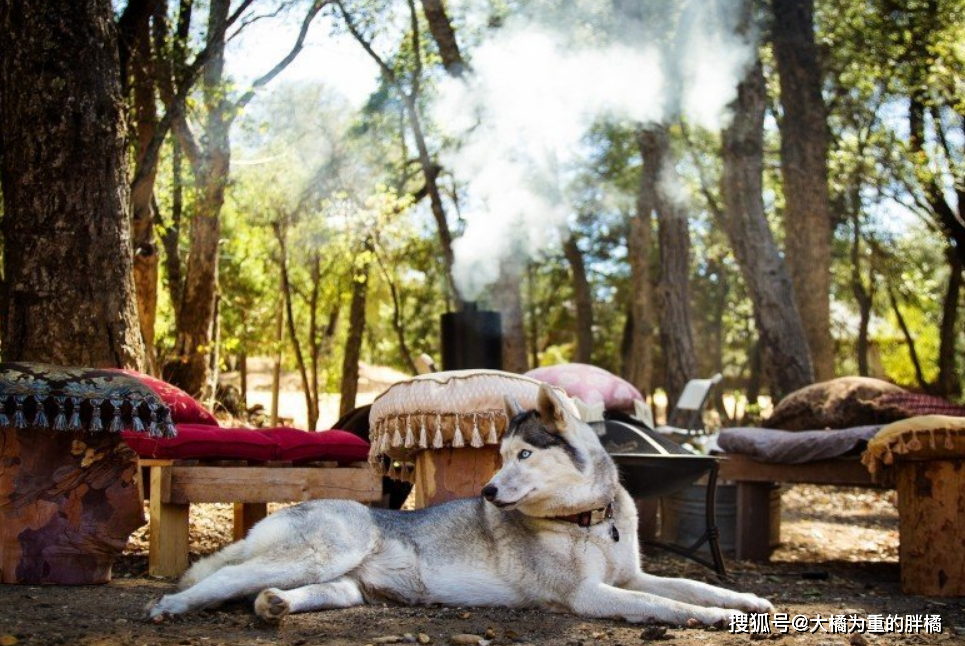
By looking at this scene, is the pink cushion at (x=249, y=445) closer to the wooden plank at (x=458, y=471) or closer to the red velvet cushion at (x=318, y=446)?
the red velvet cushion at (x=318, y=446)

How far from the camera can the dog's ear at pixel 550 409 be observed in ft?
15.1

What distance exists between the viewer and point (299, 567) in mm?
4324

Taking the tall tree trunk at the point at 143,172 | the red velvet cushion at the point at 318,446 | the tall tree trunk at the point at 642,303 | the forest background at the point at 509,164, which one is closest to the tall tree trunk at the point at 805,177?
the forest background at the point at 509,164

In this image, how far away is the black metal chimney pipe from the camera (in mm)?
14508

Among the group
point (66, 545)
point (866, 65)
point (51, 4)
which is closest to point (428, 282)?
point (866, 65)

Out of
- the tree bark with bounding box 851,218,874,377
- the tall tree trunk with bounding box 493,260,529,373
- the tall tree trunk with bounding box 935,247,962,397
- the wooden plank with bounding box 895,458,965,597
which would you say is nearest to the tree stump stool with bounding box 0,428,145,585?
the wooden plank with bounding box 895,458,965,597

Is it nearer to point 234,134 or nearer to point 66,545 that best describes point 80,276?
point 66,545

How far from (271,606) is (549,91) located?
15.6 m

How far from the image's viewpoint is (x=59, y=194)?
681 cm

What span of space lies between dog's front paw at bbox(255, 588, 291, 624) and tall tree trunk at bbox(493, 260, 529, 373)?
435 inches

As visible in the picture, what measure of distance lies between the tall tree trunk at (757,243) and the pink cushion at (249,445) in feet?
27.6

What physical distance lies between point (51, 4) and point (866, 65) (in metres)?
18.2

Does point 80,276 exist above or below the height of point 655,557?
above

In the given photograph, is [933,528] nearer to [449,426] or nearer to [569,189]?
[449,426]
